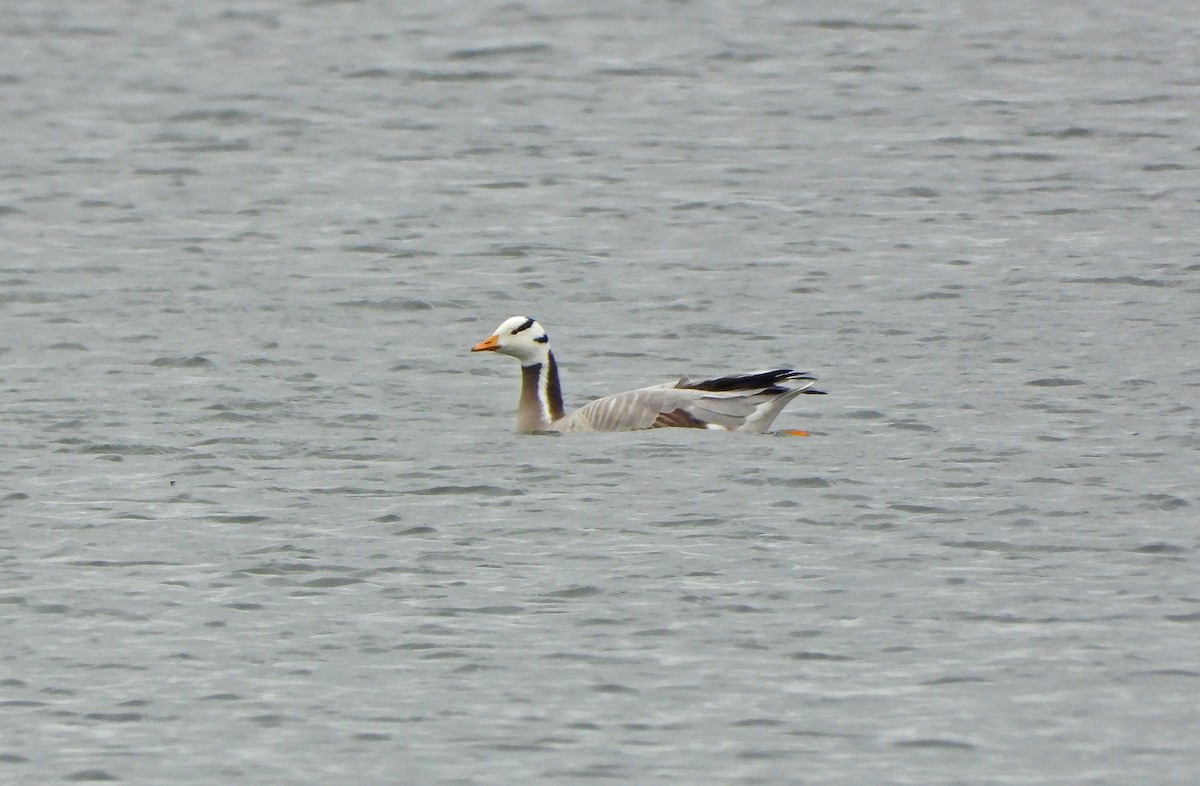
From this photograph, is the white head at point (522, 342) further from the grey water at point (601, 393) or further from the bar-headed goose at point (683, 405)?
the grey water at point (601, 393)

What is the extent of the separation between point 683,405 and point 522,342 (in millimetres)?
1371

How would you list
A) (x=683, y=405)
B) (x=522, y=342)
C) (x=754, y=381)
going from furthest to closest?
(x=522, y=342) < (x=683, y=405) < (x=754, y=381)

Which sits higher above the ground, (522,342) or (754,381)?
(522,342)

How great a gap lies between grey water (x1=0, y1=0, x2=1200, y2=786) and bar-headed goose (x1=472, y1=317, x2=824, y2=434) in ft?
1.38

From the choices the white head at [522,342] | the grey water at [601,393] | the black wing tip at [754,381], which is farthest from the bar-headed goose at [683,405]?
the grey water at [601,393]

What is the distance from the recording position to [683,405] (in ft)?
53.8


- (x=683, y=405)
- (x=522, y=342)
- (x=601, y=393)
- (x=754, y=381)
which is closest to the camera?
(x=754, y=381)

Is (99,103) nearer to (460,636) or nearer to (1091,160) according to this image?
(1091,160)

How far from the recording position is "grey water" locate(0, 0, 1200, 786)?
416 inches

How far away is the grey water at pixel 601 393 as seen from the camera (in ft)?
34.7

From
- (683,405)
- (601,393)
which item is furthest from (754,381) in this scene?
(601,393)

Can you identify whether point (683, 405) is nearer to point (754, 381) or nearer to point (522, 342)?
point (754, 381)

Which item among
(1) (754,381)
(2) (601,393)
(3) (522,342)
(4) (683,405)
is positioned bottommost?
(2) (601,393)

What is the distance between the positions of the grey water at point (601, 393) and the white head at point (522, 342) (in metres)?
0.53
